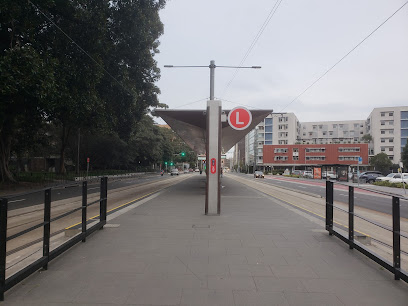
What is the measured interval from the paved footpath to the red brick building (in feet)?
264

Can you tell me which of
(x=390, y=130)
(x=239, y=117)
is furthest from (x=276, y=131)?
(x=239, y=117)

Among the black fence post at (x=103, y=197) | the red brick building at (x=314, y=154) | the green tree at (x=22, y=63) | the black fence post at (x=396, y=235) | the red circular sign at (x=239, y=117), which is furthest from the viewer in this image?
the red brick building at (x=314, y=154)

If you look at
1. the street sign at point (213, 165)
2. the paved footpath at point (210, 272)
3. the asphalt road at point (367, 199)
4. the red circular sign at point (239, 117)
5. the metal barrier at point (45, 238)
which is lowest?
the asphalt road at point (367, 199)

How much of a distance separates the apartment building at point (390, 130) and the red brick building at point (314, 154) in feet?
23.5

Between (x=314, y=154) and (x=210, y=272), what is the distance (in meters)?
86.4

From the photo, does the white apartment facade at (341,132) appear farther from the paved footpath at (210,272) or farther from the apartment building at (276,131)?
the paved footpath at (210,272)

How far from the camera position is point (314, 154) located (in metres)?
85.1

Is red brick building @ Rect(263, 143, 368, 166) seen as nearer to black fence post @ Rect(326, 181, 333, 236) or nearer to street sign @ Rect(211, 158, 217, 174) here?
street sign @ Rect(211, 158, 217, 174)

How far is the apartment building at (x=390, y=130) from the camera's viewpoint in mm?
80562

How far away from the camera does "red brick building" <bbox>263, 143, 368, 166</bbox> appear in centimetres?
8081

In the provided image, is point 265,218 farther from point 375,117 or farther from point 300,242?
point 375,117

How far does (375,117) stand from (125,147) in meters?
70.9

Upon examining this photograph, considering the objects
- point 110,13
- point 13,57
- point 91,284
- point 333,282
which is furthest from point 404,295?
point 110,13

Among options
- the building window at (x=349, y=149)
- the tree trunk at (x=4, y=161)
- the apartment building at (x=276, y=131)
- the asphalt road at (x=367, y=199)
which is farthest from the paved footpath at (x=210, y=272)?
the apartment building at (x=276, y=131)
